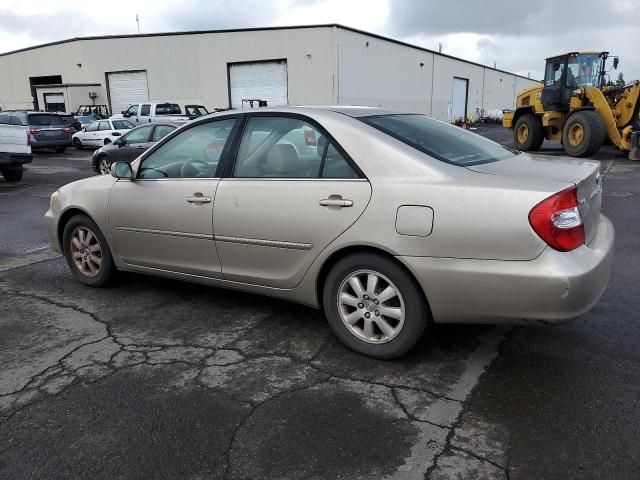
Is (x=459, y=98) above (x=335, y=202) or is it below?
above

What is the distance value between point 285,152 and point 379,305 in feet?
4.12

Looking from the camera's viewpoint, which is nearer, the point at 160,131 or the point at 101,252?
the point at 101,252

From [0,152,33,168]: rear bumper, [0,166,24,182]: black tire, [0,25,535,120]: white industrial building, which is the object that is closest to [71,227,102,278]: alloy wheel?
[0,152,33,168]: rear bumper

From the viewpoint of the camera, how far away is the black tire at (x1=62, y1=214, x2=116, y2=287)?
4734 millimetres

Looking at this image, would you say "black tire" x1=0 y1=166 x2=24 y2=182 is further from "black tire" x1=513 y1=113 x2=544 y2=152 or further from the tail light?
"black tire" x1=513 y1=113 x2=544 y2=152

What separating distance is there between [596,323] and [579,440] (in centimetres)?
153

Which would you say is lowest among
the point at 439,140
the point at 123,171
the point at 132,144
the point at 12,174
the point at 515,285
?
the point at 12,174

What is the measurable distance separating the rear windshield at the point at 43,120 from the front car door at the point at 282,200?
21.0 meters

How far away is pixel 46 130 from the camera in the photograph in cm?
2147

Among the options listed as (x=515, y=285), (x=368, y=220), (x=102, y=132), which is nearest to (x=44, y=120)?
(x=102, y=132)

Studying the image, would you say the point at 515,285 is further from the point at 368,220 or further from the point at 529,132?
the point at 529,132

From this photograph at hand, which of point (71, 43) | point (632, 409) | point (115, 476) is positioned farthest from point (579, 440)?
point (71, 43)

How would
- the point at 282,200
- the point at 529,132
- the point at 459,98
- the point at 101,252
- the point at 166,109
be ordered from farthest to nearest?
the point at 459,98 < the point at 166,109 < the point at 529,132 < the point at 101,252 < the point at 282,200

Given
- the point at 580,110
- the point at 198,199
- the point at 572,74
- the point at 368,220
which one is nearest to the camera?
the point at 368,220
